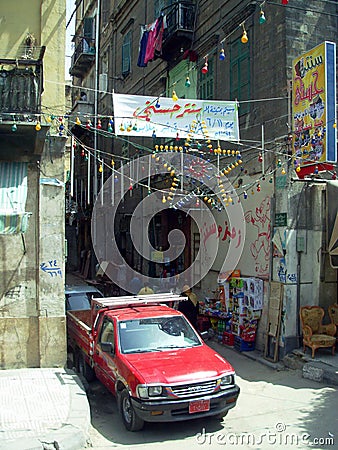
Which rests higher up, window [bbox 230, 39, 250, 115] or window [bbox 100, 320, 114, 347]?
window [bbox 230, 39, 250, 115]

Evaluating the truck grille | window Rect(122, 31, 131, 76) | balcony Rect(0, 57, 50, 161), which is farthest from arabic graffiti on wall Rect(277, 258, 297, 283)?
window Rect(122, 31, 131, 76)

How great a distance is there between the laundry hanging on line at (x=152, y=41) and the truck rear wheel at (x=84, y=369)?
444 inches

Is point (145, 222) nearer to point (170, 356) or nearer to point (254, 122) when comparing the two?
point (254, 122)

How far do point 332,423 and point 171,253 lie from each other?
1178cm

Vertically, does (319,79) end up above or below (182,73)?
below

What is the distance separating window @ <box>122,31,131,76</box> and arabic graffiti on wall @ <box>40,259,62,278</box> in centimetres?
1537

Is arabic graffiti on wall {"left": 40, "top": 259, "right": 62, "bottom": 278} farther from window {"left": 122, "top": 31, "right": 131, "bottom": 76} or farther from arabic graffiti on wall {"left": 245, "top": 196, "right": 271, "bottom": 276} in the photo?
window {"left": 122, "top": 31, "right": 131, "bottom": 76}

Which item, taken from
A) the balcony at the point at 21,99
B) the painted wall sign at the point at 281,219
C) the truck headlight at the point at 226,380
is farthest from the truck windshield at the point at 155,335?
the painted wall sign at the point at 281,219

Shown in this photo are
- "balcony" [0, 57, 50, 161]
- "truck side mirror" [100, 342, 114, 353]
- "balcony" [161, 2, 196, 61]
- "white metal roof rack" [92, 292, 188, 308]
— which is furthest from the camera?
"balcony" [161, 2, 196, 61]

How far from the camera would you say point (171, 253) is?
60.8 ft

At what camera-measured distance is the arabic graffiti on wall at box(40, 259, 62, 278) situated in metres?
9.43

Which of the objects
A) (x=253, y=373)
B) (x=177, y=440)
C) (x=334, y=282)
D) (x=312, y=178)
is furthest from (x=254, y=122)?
(x=177, y=440)

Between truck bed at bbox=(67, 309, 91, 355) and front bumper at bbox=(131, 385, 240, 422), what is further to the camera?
truck bed at bbox=(67, 309, 91, 355)

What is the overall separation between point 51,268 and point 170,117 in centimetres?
397
